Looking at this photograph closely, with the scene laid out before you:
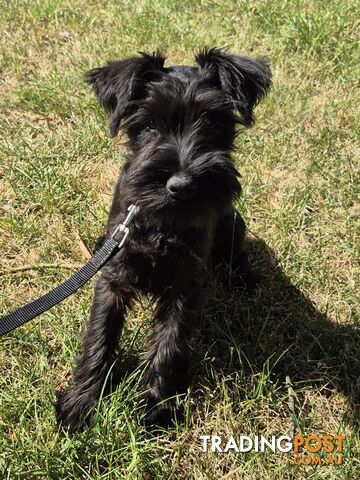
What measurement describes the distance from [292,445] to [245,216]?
175 cm

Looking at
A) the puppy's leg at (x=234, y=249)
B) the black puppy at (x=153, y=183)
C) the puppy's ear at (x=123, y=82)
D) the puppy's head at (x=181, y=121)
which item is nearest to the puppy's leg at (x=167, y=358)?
the black puppy at (x=153, y=183)

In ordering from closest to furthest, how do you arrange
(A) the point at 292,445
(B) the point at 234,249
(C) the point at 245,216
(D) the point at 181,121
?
(D) the point at 181,121 → (A) the point at 292,445 → (B) the point at 234,249 → (C) the point at 245,216

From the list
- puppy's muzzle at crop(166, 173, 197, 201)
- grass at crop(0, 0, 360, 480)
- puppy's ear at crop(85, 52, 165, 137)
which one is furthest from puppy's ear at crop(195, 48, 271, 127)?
grass at crop(0, 0, 360, 480)

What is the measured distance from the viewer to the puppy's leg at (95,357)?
8.14 ft

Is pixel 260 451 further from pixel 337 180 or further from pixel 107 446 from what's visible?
pixel 337 180

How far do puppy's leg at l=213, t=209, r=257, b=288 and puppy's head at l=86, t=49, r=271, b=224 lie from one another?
2.45 ft

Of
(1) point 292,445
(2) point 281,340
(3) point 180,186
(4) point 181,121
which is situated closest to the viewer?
(3) point 180,186

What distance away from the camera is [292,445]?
2.52 meters

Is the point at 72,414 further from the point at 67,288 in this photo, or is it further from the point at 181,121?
the point at 181,121

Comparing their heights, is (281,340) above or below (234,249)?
below

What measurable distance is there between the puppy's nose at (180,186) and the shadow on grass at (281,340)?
100 centimetres

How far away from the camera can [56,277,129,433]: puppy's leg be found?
8.14ft

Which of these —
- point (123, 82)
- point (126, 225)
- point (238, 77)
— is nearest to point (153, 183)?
point (126, 225)

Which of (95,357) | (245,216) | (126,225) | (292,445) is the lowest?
(292,445)
